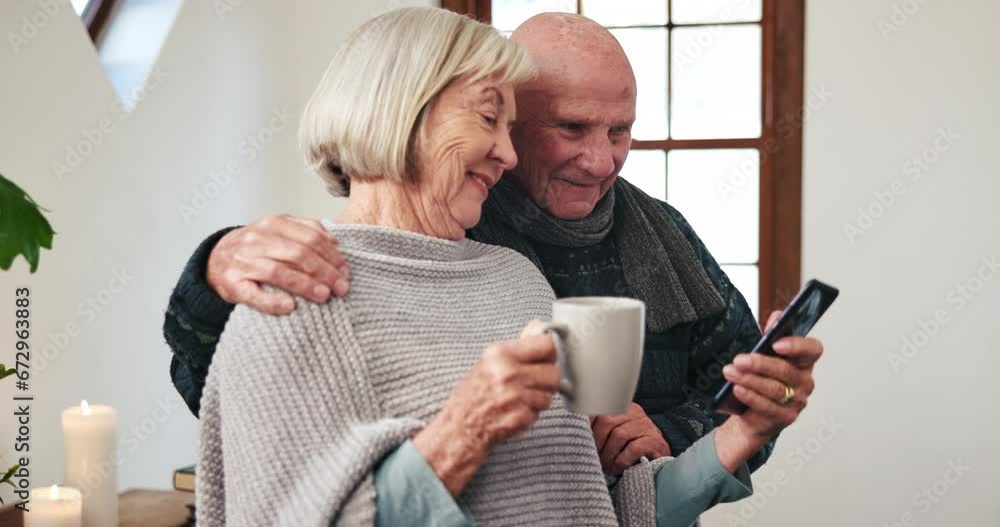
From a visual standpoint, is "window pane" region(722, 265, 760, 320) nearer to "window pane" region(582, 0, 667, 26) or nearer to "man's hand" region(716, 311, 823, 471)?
"window pane" region(582, 0, 667, 26)

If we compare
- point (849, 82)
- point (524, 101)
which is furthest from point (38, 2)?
point (849, 82)

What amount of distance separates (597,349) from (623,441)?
43 cm

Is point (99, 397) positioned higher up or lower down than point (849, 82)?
lower down

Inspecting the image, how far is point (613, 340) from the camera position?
3.45ft

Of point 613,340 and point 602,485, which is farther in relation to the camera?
point 602,485

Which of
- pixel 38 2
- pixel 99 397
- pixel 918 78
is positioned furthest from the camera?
pixel 918 78

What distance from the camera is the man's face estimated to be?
1.50m

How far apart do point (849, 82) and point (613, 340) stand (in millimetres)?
2629

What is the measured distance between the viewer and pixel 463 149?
3.94 feet

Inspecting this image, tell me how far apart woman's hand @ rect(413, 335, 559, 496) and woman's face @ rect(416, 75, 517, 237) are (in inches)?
9.9

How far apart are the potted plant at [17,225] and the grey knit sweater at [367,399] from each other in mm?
546

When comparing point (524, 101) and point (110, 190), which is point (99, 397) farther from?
point (524, 101)

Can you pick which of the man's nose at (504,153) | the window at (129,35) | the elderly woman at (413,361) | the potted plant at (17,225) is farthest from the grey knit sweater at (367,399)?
the window at (129,35)

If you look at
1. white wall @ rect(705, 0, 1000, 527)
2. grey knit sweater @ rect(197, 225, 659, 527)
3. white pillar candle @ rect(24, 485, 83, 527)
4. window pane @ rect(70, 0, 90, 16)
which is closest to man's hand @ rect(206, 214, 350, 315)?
grey knit sweater @ rect(197, 225, 659, 527)
